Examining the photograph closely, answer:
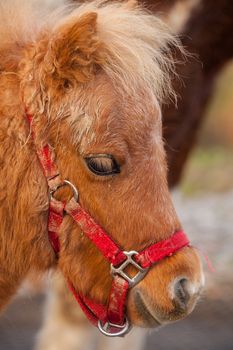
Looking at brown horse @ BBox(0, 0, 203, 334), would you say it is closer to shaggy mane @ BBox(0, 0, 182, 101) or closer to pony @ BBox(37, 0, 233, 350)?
shaggy mane @ BBox(0, 0, 182, 101)

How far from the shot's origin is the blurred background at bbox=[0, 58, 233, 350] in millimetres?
5965

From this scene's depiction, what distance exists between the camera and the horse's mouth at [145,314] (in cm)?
317

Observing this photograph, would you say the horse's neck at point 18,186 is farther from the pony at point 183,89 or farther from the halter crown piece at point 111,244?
the pony at point 183,89

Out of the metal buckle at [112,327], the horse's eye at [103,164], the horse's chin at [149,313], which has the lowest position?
the metal buckle at [112,327]

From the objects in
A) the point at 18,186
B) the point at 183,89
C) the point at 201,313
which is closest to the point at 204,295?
the point at 201,313

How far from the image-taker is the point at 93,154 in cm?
313

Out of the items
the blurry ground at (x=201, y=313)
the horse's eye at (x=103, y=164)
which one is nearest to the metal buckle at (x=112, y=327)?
the horse's eye at (x=103, y=164)

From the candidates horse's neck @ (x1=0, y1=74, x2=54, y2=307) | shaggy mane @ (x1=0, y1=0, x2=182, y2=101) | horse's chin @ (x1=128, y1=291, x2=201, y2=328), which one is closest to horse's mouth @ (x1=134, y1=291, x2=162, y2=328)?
horse's chin @ (x1=128, y1=291, x2=201, y2=328)

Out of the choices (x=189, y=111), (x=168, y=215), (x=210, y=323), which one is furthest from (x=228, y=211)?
(x=168, y=215)

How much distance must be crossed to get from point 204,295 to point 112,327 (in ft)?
10.7

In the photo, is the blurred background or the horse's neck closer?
the horse's neck

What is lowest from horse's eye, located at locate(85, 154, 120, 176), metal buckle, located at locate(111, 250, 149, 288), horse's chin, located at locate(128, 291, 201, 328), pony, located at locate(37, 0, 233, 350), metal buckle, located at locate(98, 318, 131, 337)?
pony, located at locate(37, 0, 233, 350)

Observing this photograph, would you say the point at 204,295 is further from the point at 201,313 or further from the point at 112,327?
the point at 112,327

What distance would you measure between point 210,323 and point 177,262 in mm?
3314
